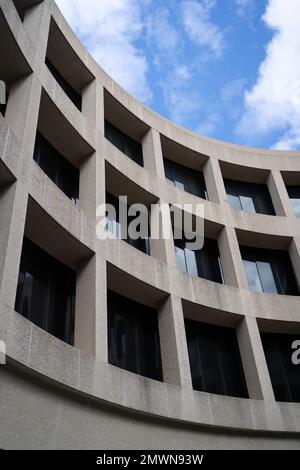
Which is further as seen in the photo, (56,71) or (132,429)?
(56,71)

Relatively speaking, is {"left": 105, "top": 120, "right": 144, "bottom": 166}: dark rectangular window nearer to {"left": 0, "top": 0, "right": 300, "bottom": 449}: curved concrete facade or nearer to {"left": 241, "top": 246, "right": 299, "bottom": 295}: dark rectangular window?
{"left": 0, "top": 0, "right": 300, "bottom": 449}: curved concrete facade

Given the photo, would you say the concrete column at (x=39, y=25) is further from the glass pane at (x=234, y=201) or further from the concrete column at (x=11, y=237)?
the glass pane at (x=234, y=201)

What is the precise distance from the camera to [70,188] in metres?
14.6

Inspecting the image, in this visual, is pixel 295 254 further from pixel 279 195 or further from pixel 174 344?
pixel 174 344

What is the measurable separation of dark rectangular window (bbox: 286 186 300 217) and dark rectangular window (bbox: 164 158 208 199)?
4410 millimetres

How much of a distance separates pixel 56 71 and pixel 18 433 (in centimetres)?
1307

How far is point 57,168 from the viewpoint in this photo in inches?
566

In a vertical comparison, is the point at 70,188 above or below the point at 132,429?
above

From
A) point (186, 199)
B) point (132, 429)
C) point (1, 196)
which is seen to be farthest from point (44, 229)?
point (186, 199)

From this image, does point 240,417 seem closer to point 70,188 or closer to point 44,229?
point 44,229

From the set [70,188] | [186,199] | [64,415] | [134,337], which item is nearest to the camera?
[64,415]

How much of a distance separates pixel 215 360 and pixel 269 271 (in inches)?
205

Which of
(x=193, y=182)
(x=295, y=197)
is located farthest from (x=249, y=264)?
(x=295, y=197)
